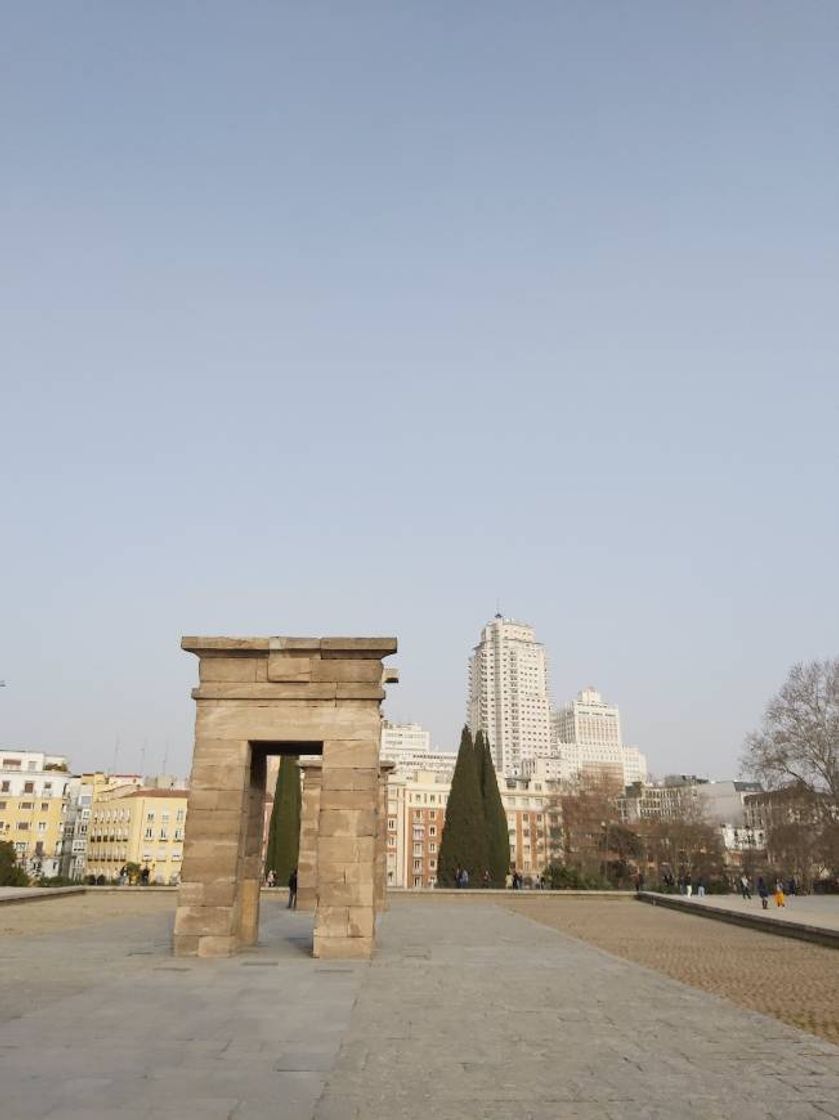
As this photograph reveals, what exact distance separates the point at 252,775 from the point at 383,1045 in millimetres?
8431

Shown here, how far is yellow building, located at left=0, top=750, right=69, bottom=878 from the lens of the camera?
9194 centimetres

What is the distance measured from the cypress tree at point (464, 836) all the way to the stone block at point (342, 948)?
35.9 m

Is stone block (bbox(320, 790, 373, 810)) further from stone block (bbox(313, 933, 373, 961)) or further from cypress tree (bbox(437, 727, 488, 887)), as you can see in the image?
cypress tree (bbox(437, 727, 488, 887))

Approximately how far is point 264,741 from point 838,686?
39.3 m

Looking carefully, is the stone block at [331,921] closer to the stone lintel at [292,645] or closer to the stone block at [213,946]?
the stone block at [213,946]

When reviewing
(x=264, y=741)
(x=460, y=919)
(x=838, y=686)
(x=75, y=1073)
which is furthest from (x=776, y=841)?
(x=75, y=1073)

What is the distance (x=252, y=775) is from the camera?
15445 mm

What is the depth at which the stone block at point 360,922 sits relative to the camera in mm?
13945

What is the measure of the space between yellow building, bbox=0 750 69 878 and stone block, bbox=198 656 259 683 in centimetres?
8807

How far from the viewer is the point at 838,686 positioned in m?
44.8

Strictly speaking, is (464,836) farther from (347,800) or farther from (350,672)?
(350,672)

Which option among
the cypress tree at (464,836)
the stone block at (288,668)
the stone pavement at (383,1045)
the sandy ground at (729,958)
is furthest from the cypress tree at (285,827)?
the stone pavement at (383,1045)

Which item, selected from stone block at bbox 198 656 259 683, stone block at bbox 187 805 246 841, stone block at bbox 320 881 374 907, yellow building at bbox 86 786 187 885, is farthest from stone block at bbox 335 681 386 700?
yellow building at bbox 86 786 187 885

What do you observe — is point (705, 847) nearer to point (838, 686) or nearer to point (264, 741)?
point (838, 686)
